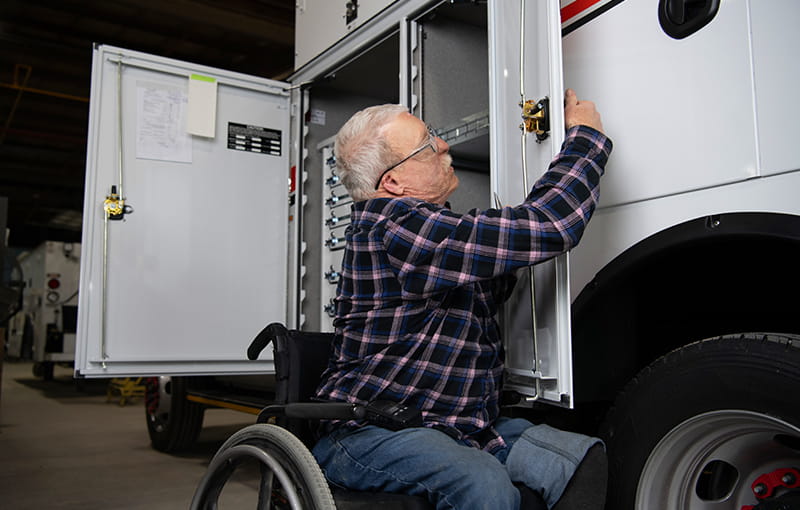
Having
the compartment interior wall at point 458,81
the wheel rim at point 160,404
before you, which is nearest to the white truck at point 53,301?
the wheel rim at point 160,404

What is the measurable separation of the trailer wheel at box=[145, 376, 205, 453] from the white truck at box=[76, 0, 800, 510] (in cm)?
151

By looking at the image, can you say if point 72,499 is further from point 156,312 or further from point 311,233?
point 311,233

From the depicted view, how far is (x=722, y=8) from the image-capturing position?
133 cm

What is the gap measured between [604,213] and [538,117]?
29 cm

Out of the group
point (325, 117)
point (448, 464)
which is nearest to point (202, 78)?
point (325, 117)

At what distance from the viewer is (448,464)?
3.88ft

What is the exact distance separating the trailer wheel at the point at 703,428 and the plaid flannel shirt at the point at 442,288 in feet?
0.96

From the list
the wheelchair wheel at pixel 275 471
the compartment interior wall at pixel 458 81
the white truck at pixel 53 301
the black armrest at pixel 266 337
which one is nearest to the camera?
the wheelchair wheel at pixel 275 471

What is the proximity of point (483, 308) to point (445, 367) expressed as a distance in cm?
19

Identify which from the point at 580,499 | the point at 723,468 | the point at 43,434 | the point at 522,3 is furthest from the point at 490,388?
the point at 43,434

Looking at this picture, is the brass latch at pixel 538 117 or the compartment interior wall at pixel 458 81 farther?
the compartment interior wall at pixel 458 81

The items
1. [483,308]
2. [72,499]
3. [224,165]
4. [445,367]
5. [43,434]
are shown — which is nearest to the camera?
[445,367]

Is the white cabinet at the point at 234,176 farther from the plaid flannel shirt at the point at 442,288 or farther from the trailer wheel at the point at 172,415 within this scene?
the trailer wheel at the point at 172,415

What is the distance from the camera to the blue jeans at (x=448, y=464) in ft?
3.85
